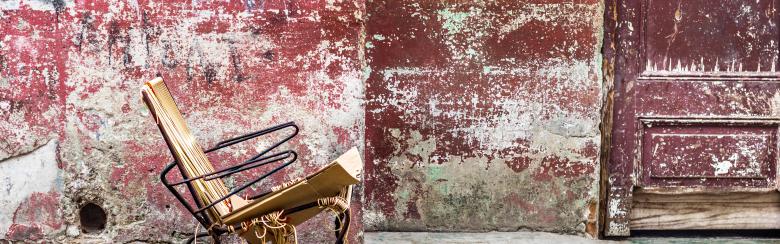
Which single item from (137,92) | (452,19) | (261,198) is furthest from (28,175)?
(452,19)

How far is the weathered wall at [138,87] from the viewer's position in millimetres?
3879

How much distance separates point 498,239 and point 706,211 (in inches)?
44.2

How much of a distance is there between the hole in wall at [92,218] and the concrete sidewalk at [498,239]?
4.04 feet

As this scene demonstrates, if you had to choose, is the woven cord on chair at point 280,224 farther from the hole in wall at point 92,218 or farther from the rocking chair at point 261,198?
the hole in wall at point 92,218

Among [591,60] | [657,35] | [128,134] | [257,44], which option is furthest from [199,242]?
[657,35]

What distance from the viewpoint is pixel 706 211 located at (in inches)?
187

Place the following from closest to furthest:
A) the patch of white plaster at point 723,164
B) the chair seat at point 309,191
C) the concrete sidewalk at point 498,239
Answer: the chair seat at point 309,191
the concrete sidewalk at point 498,239
the patch of white plaster at point 723,164

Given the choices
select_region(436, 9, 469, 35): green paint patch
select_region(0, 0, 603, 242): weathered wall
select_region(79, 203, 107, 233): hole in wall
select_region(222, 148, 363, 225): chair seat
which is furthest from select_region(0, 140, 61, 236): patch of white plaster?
select_region(436, 9, 469, 35): green paint patch

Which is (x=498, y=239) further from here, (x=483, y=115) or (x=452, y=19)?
(x=452, y=19)

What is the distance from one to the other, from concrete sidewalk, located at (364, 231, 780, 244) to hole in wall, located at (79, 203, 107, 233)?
1230mm

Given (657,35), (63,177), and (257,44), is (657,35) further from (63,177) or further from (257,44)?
(63,177)

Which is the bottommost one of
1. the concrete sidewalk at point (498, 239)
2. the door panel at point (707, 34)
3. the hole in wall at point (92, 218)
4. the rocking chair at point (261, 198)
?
the concrete sidewalk at point (498, 239)

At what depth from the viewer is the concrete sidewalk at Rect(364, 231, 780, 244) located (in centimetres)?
452

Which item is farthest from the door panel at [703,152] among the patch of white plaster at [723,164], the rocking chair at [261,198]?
the rocking chair at [261,198]
